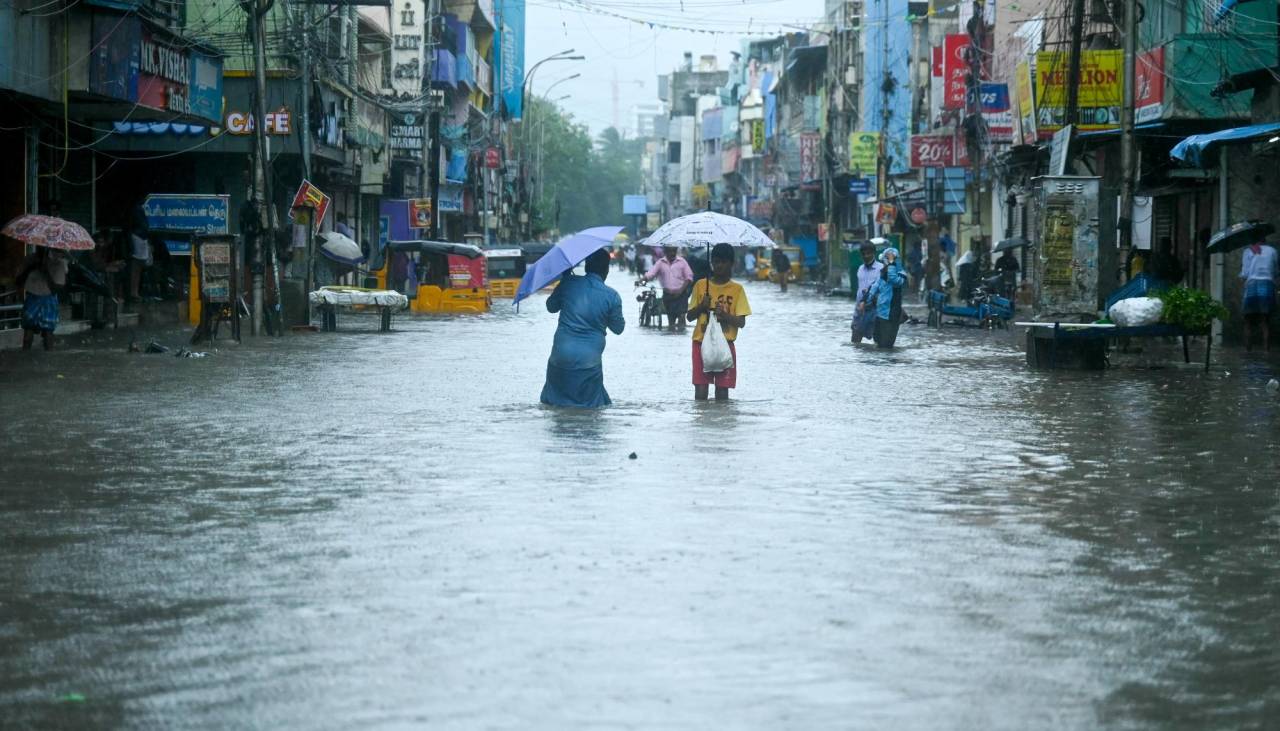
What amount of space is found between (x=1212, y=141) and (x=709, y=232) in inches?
245

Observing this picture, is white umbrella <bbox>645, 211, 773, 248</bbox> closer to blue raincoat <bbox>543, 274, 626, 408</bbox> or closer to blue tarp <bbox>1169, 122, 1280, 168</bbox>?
blue tarp <bbox>1169, 122, 1280, 168</bbox>

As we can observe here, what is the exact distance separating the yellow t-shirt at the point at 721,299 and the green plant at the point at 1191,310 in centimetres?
665

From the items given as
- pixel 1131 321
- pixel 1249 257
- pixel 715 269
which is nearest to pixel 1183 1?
pixel 1249 257

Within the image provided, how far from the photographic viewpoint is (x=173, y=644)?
256 inches

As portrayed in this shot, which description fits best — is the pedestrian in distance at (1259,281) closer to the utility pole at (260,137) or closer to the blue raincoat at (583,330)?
the blue raincoat at (583,330)

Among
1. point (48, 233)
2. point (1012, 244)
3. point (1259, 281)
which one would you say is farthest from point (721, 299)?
point (1012, 244)

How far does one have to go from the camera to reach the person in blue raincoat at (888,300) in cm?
2614

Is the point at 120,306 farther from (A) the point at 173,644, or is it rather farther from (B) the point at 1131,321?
(A) the point at 173,644

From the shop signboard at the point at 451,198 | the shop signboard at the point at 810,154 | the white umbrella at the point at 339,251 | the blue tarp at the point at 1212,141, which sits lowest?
the white umbrella at the point at 339,251

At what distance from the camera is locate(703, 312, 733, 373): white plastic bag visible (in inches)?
669

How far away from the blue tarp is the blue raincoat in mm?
10112

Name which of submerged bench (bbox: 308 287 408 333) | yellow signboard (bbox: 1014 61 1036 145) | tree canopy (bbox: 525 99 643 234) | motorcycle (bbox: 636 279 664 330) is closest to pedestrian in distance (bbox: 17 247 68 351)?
submerged bench (bbox: 308 287 408 333)

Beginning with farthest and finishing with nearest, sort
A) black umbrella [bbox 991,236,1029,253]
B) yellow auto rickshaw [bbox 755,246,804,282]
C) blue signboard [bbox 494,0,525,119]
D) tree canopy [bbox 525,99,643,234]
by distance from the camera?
tree canopy [bbox 525,99,643,234] < blue signboard [bbox 494,0,525,119] < yellow auto rickshaw [bbox 755,246,804,282] < black umbrella [bbox 991,236,1029,253]

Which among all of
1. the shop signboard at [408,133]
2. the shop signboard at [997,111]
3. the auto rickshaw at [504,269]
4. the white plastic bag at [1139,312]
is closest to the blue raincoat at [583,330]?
the white plastic bag at [1139,312]
